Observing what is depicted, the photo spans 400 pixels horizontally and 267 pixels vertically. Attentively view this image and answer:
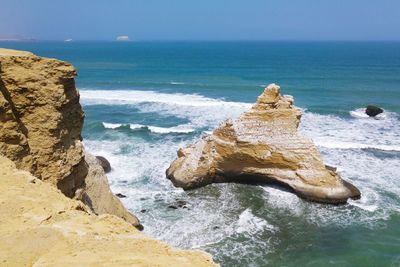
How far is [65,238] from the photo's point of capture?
17.5 feet

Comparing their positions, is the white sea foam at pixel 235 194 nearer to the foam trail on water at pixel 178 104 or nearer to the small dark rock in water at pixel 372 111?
the small dark rock in water at pixel 372 111

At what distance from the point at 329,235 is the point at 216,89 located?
136 ft

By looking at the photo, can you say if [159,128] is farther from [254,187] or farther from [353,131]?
[353,131]

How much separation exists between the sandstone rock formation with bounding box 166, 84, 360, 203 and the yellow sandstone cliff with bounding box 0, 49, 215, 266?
1188 centimetres

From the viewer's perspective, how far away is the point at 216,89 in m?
58.9

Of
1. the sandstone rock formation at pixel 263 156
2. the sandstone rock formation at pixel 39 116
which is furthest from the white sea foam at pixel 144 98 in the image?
the sandstone rock formation at pixel 39 116

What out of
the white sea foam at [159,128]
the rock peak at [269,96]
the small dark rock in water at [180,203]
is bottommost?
the small dark rock in water at [180,203]

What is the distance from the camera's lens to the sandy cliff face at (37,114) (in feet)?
28.3

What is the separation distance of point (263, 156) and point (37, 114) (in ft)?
51.2

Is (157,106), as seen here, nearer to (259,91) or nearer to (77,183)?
(259,91)

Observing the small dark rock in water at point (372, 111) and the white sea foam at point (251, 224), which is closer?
the white sea foam at point (251, 224)

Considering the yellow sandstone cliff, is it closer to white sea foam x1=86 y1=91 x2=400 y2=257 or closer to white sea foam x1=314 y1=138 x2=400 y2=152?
white sea foam x1=86 y1=91 x2=400 y2=257

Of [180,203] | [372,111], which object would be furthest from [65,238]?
[372,111]

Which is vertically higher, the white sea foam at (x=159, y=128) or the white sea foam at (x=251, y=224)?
the white sea foam at (x=159, y=128)
